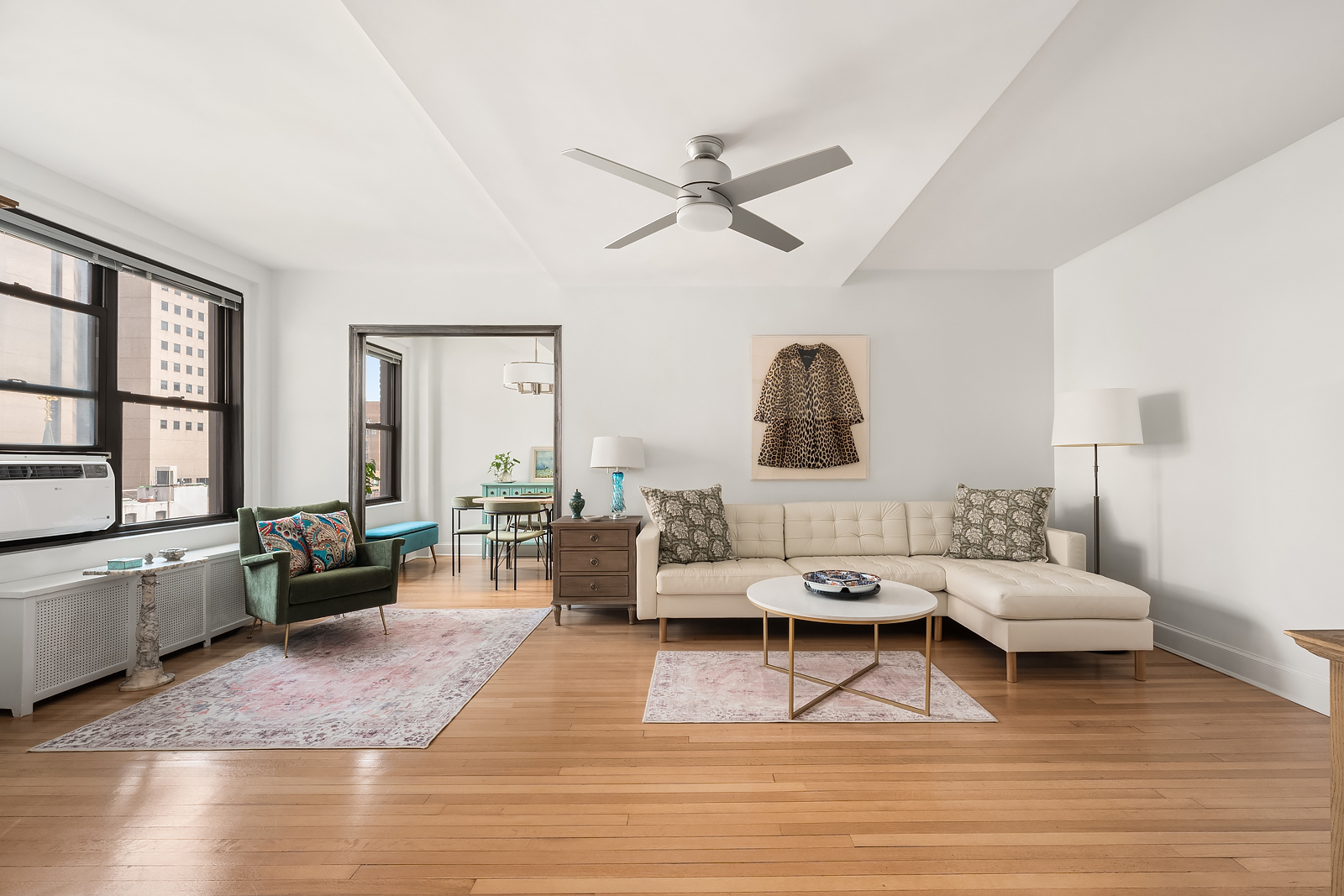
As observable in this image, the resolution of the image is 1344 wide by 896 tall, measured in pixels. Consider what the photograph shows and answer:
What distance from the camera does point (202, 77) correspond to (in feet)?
7.66

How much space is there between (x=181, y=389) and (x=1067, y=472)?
631 cm

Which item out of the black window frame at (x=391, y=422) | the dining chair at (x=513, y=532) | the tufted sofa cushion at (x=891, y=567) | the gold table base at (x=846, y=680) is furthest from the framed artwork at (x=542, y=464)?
the gold table base at (x=846, y=680)

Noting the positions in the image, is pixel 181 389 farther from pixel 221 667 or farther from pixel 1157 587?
pixel 1157 587

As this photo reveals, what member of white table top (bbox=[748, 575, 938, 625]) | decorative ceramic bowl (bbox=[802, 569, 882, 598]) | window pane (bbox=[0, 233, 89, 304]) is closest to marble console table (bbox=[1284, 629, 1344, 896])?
white table top (bbox=[748, 575, 938, 625])

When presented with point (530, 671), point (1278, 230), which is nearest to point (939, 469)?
point (1278, 230)

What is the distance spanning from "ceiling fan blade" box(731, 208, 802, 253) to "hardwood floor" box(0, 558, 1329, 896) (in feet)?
7.18

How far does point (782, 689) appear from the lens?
3.00 metres

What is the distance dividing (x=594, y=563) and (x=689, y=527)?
726 millimetres

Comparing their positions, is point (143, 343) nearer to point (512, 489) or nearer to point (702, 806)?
point (512, 489)

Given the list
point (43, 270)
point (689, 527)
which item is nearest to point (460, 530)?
point (689, 527)

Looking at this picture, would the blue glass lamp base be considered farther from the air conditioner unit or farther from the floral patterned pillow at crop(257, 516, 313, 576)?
the air conditioner unit

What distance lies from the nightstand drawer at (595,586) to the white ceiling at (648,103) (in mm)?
2244

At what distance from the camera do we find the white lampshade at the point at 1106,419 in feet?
11.4

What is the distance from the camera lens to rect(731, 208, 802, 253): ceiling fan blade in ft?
8.68
